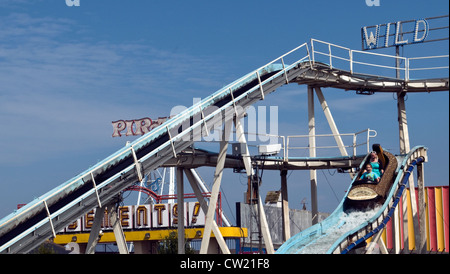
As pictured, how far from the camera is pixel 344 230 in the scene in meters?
31.0

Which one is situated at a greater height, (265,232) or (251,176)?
(251,176)

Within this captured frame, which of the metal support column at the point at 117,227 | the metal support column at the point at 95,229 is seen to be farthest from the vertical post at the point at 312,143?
the metal support column at the point at 95,229

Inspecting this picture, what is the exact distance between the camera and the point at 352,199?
32906 millimetres

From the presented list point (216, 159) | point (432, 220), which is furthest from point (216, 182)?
point (432, 220)

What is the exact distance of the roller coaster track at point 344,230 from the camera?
1156 inches

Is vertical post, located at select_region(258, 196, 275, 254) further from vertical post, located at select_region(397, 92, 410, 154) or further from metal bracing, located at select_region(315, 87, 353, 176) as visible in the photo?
vertical post, located at select_region(397, 92, 410, 154)

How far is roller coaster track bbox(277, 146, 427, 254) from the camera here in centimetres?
2936

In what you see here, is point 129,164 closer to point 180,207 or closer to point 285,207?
point 180,207

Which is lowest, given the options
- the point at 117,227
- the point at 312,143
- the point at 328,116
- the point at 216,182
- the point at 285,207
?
the point at 117,227
